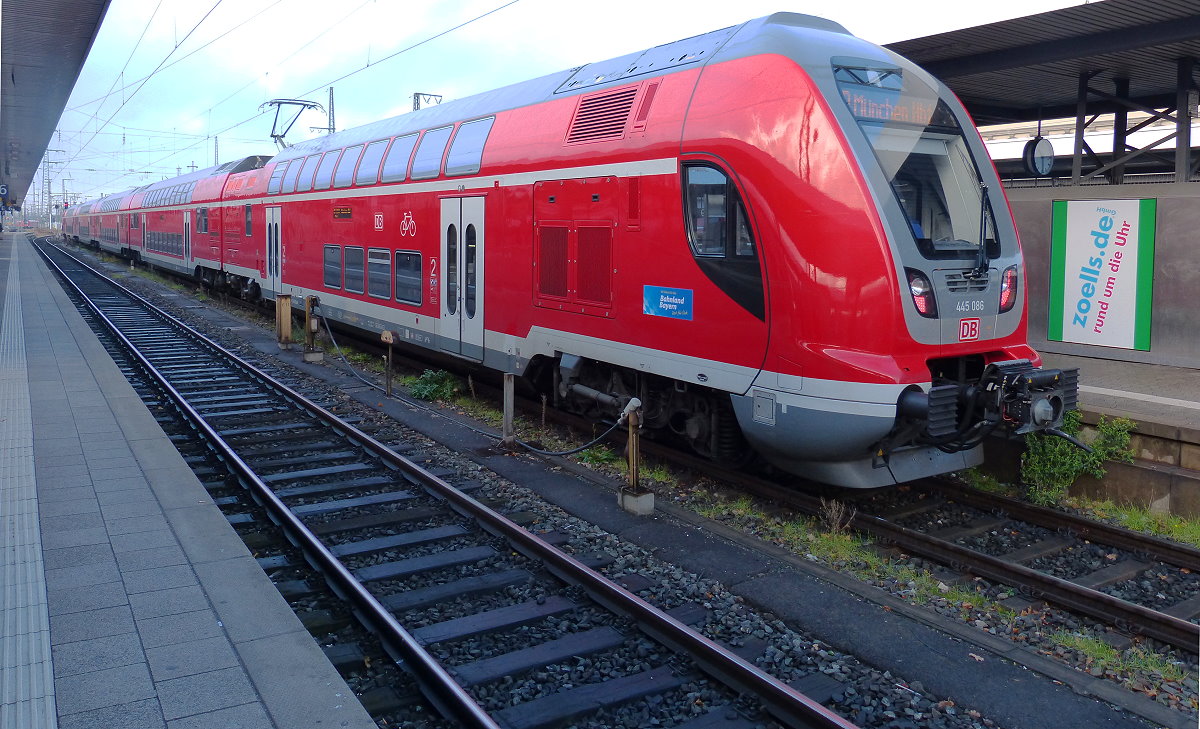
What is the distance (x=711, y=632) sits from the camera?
4.98 meters

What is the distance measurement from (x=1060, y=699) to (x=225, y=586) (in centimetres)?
453

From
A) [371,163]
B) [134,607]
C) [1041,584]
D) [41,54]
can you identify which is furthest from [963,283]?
[41,54]

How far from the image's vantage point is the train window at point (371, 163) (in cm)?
1297

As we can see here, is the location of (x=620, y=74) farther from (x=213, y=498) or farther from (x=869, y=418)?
(x=213, y=498)

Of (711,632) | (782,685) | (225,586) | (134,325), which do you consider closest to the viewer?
(782,685)

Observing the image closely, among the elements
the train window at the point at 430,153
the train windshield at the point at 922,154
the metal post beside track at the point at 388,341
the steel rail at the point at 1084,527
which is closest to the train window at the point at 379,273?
the metal post beside track at the point at 388,341

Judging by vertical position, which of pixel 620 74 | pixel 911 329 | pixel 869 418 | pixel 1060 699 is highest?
pixel 620 74

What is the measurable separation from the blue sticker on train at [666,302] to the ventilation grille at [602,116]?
144 centimetres

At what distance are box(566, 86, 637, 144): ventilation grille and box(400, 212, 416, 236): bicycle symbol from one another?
3815 millimetres

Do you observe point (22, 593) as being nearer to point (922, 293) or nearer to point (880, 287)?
point (880, 287)

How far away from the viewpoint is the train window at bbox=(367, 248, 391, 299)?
12.7 metres

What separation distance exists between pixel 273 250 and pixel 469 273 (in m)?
8.91

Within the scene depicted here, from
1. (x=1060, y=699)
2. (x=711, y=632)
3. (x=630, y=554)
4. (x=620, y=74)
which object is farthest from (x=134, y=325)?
(x=1060, y=699)

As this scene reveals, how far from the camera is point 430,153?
11508mm
